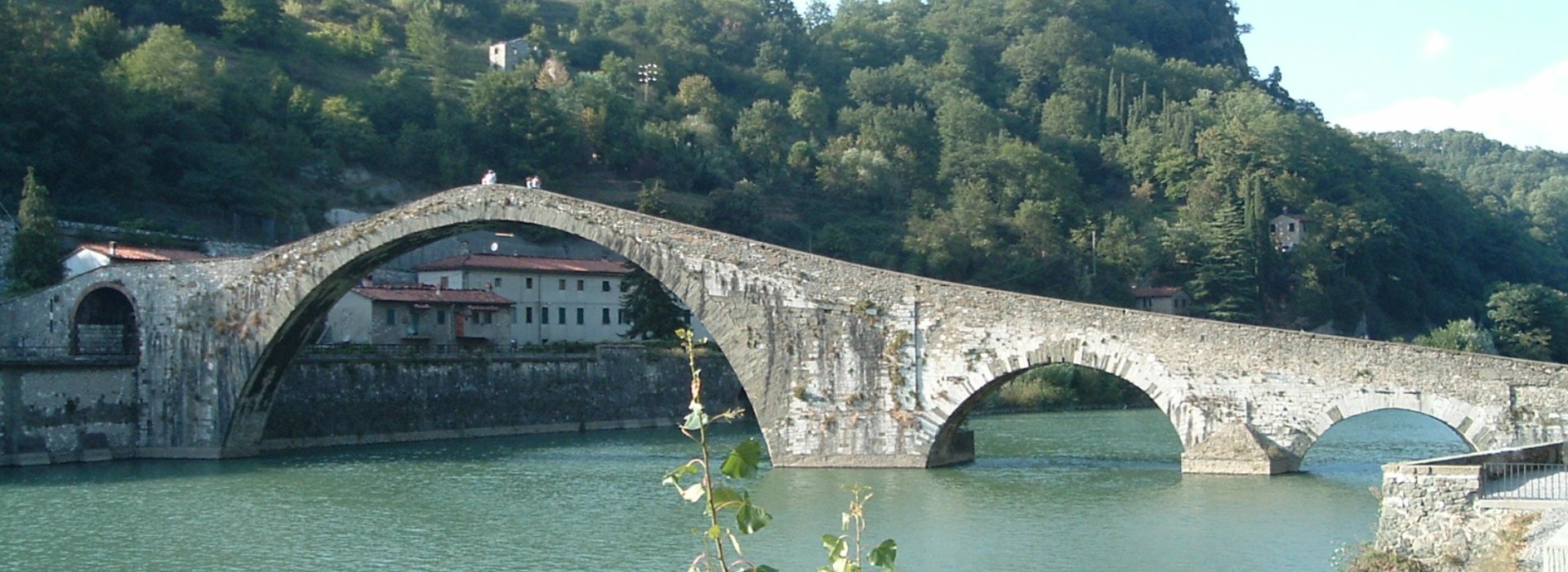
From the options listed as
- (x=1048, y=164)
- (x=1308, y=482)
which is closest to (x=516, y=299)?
(x=1308, y=482)

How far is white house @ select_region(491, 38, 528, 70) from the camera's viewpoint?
3861 inches

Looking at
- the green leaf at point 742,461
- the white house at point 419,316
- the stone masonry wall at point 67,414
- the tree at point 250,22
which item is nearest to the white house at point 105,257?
the white house at point 419,316

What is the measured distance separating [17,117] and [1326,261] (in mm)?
54207

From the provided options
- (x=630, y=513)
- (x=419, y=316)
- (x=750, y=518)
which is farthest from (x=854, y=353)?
(x=750, y=518)

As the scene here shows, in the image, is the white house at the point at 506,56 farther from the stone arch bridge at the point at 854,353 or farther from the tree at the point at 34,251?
the stone arch bridge at the point at 854,353

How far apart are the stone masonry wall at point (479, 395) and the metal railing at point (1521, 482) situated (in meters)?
27.8

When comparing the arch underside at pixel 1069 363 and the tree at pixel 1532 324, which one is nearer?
the arch underside at pixel 1069 363

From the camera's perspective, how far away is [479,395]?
142ft

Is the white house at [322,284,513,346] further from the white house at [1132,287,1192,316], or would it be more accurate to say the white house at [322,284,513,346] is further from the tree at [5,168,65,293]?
the white house at [1132,287,1192,316]

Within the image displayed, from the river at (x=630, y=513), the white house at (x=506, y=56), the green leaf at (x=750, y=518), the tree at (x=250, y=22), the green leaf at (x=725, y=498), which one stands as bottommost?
the river at (x=630, y=513)

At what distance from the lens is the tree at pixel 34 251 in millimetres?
43750

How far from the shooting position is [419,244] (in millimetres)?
34844

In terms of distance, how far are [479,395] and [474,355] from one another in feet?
3.56

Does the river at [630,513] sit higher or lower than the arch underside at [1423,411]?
lower
